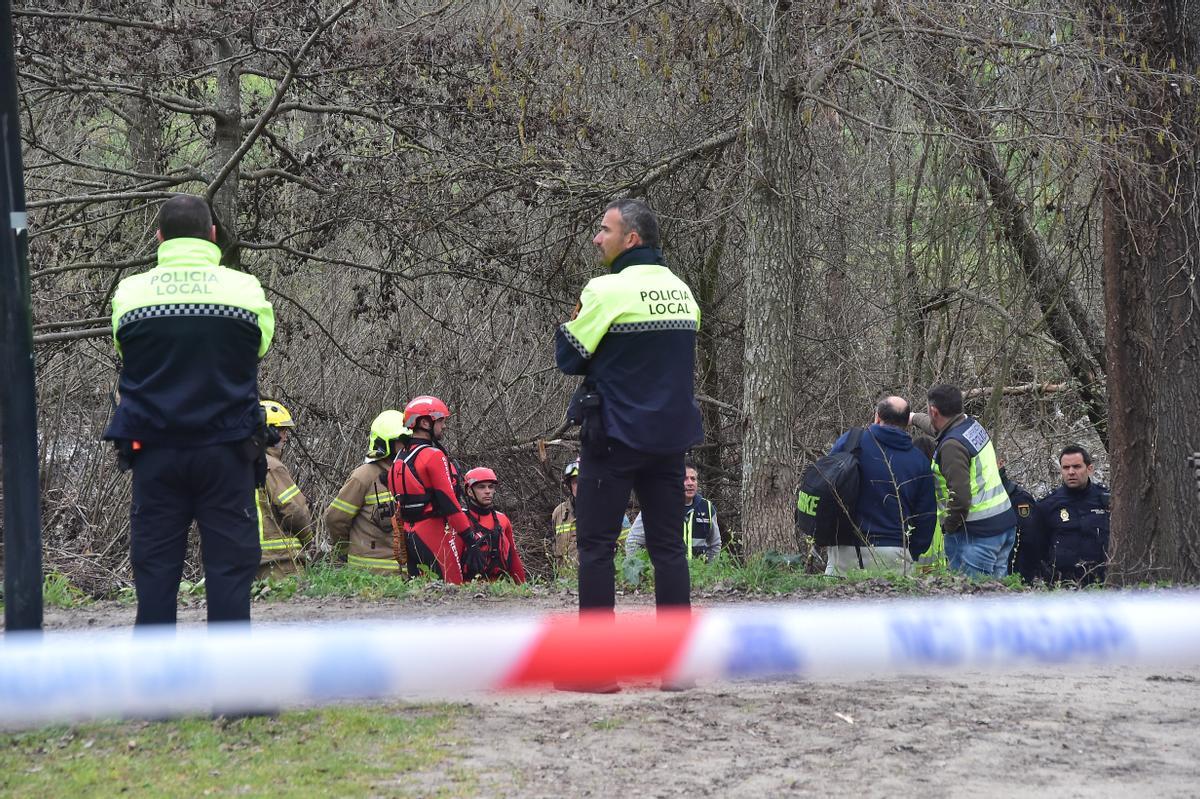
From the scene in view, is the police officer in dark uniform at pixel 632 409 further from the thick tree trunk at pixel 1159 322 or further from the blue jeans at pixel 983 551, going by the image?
the thick tree trunk at pixel 1159 322

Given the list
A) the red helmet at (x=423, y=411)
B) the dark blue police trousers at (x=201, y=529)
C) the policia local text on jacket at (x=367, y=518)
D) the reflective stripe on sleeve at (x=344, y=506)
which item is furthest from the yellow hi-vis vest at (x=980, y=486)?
the dark blue police trousers at (x=201, y=529)

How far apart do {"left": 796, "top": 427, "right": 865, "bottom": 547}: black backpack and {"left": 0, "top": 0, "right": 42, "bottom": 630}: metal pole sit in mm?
5236

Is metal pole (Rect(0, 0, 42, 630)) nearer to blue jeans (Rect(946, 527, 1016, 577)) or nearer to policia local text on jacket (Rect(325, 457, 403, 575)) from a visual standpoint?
policia local text on jacket (Rect(325, 457, 403, 575))

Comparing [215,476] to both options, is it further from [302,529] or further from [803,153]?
[803,153]

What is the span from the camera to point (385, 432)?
30.9 ft

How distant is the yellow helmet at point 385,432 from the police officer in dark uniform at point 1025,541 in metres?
4.83

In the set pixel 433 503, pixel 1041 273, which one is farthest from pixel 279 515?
pixel 1041 273

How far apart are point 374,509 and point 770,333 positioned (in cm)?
319

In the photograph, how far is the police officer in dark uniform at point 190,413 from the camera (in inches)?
189

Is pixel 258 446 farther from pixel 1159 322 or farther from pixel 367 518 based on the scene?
pixel 1159 322

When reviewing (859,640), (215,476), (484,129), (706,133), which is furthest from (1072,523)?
(859,640)

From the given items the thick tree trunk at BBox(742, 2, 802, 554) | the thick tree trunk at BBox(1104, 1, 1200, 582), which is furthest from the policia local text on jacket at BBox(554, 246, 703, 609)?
the thick tree trunk at BBox(1104, 1, 1200, 582)

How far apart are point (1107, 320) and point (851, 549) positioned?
2829mm

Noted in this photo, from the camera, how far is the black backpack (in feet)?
28.5
